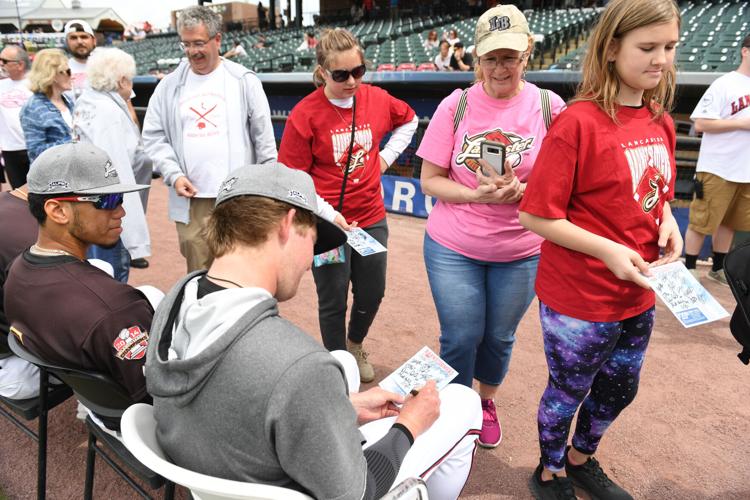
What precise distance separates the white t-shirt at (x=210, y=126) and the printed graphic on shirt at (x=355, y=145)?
0.66 metres

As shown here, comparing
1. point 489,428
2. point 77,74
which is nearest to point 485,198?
point 489,428

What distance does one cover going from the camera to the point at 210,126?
2936 millimetres

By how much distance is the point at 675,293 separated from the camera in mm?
1685

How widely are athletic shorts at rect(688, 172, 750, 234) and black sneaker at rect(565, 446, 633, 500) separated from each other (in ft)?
9.65

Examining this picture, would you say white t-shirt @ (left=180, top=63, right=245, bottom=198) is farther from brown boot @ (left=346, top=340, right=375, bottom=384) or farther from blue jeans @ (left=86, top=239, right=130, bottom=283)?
brown boot @ (left=346, top=340, right=375, bottom=384)

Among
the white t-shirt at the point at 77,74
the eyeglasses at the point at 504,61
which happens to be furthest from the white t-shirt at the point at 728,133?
the white t-shirt at the point at 77,74

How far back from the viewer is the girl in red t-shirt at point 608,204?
1640 mm

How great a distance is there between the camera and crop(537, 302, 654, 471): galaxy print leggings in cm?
190

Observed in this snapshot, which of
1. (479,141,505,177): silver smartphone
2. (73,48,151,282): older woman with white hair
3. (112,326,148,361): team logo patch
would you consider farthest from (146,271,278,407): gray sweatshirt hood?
(73,48,151,282): older woman with white hair

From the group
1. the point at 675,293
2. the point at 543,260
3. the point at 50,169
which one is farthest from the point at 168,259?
the point at 675,293

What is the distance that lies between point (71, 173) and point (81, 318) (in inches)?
24.4

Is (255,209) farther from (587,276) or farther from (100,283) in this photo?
(587,276)

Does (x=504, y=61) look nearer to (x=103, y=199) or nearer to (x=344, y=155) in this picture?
(x=344, y=155)

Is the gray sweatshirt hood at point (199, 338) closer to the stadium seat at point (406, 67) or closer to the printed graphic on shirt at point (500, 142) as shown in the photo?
the printed graphic on shirt at point (500, 142)
